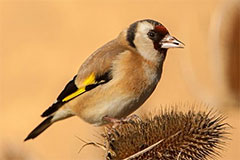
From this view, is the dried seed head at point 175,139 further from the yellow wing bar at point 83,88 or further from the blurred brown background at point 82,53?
the blurred brown background at point 82,53

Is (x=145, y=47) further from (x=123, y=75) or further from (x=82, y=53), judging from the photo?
(x=82, y=53)

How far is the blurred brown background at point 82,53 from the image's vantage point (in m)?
9.62

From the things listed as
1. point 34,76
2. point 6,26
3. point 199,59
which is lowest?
point 199,59

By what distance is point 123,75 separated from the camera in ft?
16.8

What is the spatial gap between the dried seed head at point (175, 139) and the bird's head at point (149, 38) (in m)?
0.93

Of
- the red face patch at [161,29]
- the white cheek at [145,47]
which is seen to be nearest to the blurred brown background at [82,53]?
the white cheek at [145,47]

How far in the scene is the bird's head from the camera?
5090 millimetres

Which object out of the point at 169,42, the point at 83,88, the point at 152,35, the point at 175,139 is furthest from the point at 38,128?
the point at 175,139

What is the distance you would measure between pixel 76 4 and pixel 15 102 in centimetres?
251

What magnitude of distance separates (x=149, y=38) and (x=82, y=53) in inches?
308

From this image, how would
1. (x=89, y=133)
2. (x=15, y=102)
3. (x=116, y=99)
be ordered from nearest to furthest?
(x=116, y=99) < (x=89, y=133) < (x=15, y=102)

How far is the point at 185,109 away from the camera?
4352 millimetres

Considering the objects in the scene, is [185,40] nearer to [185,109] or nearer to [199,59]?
[199,59]

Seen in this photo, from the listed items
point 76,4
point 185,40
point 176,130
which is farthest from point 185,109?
point 76,4
